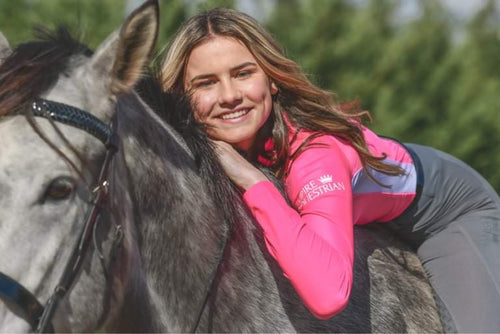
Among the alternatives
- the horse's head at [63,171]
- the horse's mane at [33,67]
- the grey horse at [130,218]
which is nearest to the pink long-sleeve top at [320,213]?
the grey horse at [130,218]

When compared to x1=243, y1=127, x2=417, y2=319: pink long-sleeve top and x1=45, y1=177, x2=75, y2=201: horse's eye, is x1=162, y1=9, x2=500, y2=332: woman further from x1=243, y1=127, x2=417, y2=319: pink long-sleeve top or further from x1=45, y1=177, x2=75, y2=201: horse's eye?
x1=45, y1=177, x2=75, y2=201: horse's eye

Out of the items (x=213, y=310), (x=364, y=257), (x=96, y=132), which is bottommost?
(x=213, y=310)

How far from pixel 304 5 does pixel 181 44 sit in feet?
19.3

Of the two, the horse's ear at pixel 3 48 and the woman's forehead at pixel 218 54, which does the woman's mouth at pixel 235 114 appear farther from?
the horse's ear at pixel 3 48

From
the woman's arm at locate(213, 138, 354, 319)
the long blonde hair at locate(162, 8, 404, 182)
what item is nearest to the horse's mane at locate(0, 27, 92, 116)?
the long blonde hair at locate(162, 8, 404, 182)

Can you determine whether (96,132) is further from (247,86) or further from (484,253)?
(484,253)

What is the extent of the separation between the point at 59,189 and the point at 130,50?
45 cm

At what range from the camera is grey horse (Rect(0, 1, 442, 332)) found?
1.94m

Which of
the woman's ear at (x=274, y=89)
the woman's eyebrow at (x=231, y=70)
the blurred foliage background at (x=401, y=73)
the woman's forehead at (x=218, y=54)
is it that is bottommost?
the woman's ear at (x=274, y=89)

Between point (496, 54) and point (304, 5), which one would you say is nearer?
point (304, 5)

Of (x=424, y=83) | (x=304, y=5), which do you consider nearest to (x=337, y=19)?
(x=304, y=5)

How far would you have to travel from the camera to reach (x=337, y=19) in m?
8.46

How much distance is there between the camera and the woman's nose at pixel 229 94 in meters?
2.67

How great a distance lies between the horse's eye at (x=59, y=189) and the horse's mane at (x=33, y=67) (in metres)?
0.22
